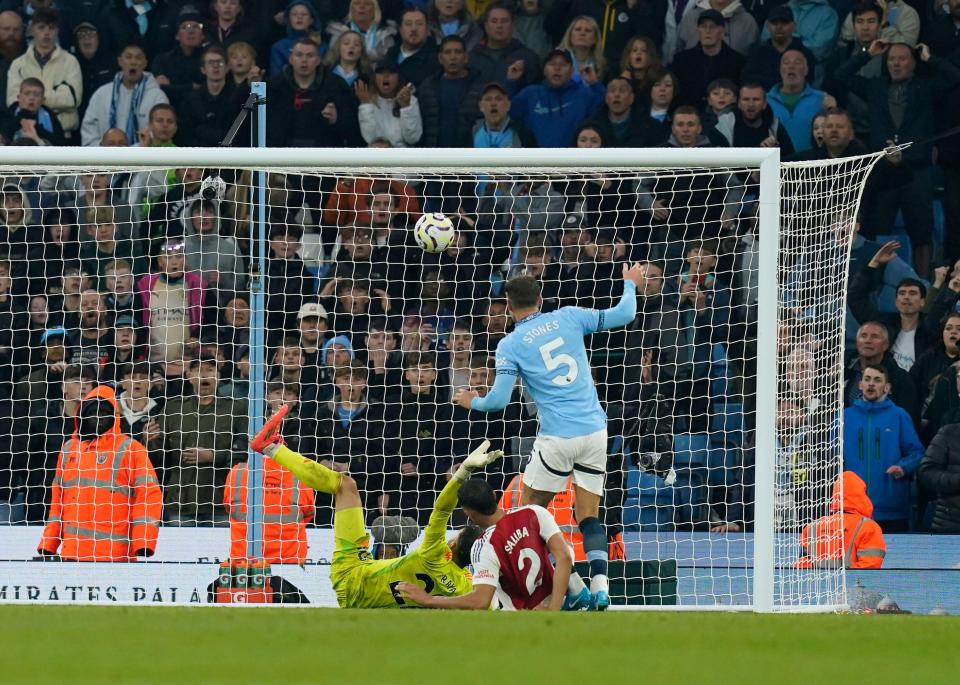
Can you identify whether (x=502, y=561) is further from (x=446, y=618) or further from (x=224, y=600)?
(x=224, y=600)

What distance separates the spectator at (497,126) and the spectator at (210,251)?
2361 mm

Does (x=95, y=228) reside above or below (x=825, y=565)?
above

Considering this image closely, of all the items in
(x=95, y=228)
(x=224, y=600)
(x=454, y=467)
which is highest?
(x=95, y=228)

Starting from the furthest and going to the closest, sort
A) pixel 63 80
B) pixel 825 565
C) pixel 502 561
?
pixel 63 80 < pixel 825 565 < pixel 502 561

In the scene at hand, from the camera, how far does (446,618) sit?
7617mm

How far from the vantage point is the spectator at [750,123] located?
539 inches

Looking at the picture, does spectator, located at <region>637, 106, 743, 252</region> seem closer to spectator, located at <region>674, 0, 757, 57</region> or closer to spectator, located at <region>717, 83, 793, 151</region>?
spectator, located at <region>717, 83, 793, 151</region>

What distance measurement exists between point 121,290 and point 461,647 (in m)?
6.99

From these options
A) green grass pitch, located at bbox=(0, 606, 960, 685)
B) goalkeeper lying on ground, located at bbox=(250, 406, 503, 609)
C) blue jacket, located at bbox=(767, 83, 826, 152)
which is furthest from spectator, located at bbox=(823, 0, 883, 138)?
green grass pitch, located at bbox=(0, 606, 960, 685)

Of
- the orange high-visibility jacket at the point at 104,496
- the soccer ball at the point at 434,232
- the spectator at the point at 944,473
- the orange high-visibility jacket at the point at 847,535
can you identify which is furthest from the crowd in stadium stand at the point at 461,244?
the soccer ball at the point at 434,232

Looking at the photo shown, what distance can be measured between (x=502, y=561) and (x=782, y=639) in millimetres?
2368

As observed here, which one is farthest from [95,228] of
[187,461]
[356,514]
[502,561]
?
[502,561]

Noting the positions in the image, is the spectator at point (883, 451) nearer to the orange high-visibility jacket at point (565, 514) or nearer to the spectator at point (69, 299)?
the orange high-visibility jacket at point (565, 514)

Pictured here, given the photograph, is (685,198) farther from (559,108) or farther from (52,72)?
(52,72)
